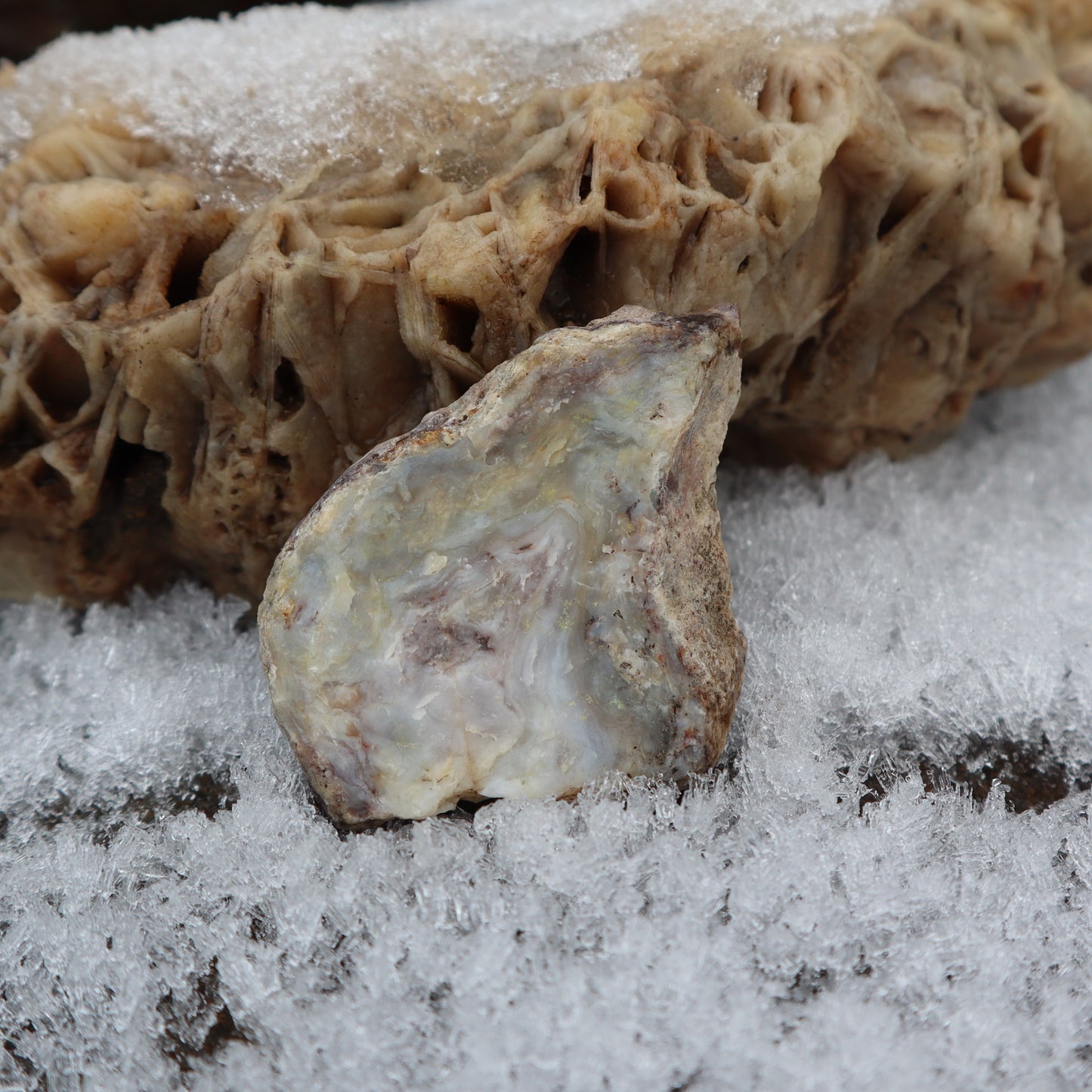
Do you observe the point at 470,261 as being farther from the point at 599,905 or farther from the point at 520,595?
the point at 599,905

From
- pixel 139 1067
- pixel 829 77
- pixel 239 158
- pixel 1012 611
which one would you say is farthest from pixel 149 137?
pixel 1012 611

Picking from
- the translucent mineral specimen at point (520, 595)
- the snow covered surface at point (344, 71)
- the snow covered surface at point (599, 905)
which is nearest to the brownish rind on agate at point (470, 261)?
the snow covered surface at point (344, 71)

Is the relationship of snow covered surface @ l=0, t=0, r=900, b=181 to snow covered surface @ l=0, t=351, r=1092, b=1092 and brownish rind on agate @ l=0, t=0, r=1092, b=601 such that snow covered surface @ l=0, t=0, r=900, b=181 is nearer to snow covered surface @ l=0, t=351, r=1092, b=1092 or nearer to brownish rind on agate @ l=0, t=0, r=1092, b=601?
brownish rind on agate @ l=0, t=0, r=1092, b=601

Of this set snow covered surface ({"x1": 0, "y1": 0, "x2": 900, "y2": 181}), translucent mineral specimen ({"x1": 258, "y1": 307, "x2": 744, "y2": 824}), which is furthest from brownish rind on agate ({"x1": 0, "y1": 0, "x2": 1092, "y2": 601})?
translucent mineral specimen ({"x1": 258, "y1": 307, "x2": 744, "y2": 824})

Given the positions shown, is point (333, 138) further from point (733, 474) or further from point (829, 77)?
point (733, 474)

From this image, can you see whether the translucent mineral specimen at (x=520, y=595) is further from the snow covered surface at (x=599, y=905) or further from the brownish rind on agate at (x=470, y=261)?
the brownish rind on agate at (x=470, y=261)
